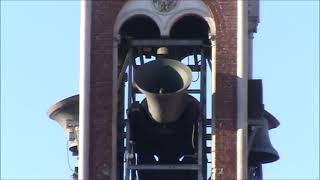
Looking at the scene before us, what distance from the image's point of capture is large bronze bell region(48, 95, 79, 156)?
4669 cm

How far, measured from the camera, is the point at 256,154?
46438 millimetres

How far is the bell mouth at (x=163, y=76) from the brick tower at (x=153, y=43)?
72 cm

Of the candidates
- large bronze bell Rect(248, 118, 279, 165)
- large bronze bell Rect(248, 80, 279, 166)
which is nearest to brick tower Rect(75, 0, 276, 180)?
large bronze bell Rect(248, 80, 279, 166)

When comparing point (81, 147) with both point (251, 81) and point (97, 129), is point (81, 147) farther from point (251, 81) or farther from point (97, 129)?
point (251, 81)

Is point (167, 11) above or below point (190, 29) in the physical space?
above

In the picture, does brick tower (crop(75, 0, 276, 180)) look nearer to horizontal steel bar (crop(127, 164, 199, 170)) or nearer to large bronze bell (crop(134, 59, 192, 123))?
horizontal steel bar (crop(127, 164, 199, 170))

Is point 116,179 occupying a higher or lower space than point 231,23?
lower

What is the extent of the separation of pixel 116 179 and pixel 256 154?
2.86 meters

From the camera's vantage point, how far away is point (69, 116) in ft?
154

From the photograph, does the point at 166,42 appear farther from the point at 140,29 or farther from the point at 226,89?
the point at 226,89

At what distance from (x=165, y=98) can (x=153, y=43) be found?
185 centimetres

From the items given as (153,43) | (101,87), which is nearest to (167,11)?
(153,43)

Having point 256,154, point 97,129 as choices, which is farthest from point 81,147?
point 256,154

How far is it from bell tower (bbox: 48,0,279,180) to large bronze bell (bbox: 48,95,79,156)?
19 mm
